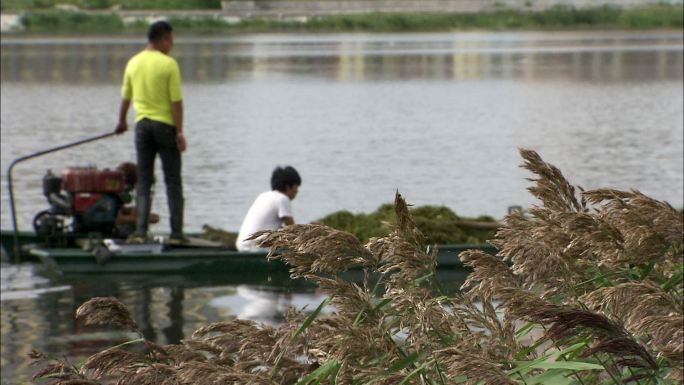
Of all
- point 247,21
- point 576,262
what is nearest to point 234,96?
point 576,262

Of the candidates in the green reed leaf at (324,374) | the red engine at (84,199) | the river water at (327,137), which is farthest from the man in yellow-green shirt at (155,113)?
the green reed leaf at (324,374)

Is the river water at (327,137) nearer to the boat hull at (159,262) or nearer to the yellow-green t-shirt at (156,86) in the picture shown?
the boat hull at (159,262)

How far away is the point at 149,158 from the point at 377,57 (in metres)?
52.1

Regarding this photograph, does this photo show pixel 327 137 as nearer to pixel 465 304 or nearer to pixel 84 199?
pixel 84 199

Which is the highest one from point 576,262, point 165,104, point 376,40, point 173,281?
point 576,262

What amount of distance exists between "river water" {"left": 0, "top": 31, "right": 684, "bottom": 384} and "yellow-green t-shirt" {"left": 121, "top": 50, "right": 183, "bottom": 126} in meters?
1.33

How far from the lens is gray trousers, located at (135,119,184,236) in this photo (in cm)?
1271

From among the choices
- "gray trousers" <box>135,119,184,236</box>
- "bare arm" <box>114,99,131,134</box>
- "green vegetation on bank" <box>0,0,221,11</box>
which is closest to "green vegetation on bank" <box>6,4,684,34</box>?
"green vegetation on bank" <box>0,0,221,11</box>

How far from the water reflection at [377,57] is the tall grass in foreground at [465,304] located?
4328cm

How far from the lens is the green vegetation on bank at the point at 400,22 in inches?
3548

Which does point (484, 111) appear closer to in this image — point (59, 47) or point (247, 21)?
point (59, 47)

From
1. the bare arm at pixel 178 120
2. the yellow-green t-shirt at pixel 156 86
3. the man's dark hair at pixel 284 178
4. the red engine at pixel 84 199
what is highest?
the yellow-green t-shirt at pixel 156 86

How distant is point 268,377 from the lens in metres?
3.81

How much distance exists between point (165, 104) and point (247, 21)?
83717 mm
